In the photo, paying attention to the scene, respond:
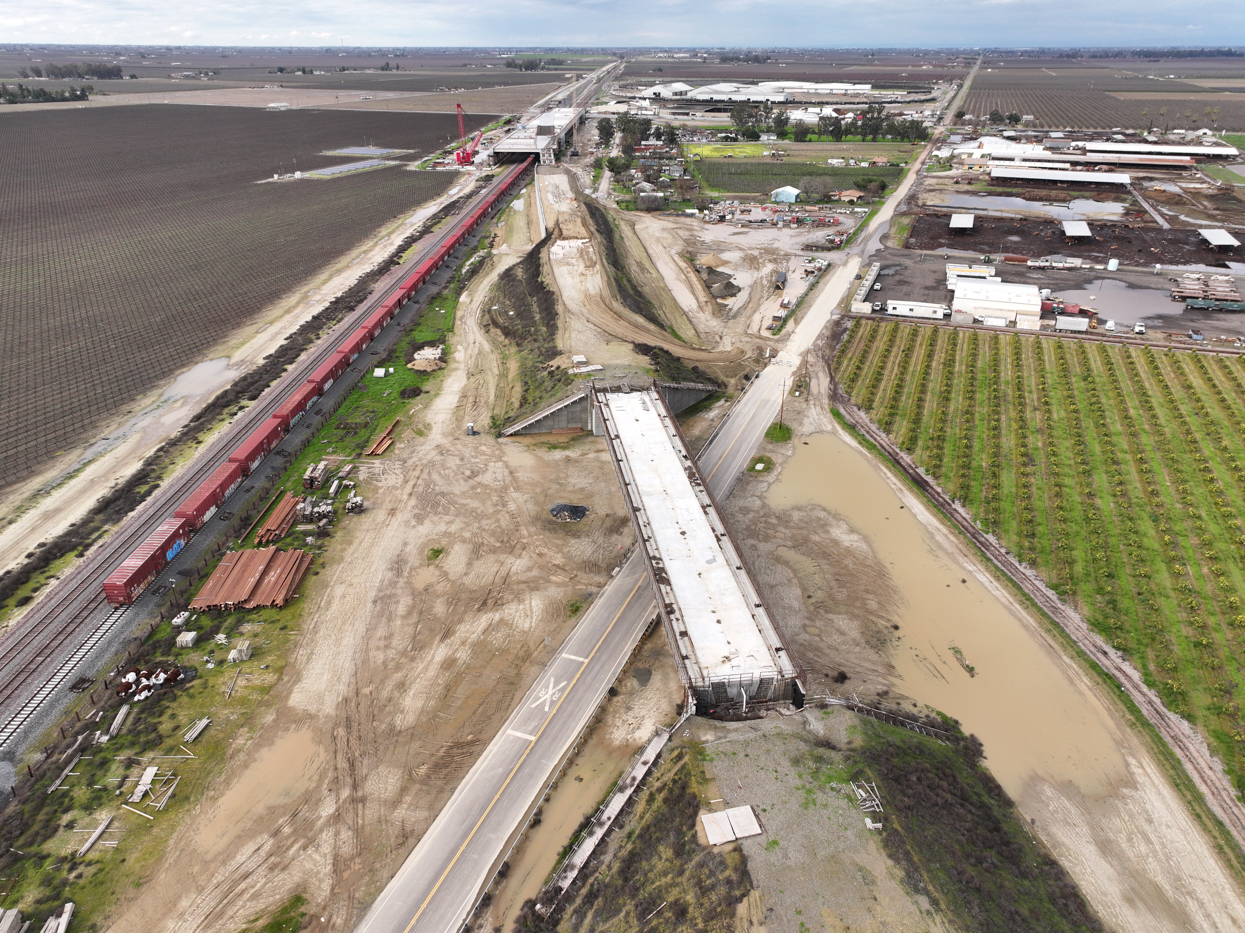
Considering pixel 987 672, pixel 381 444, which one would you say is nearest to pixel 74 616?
pixel 381 444

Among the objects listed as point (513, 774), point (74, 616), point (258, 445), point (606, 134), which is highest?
point (606, 134)

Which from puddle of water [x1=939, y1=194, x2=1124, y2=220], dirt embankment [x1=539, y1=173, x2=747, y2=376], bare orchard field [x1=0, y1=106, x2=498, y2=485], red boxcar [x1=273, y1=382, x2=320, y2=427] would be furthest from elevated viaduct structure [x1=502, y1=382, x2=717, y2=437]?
puddle of water [x1=939, y1=194, x2=1124, y2=220]

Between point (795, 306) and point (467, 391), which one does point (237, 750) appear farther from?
point (795, 306)

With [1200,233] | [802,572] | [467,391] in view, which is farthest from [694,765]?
[1200,233]

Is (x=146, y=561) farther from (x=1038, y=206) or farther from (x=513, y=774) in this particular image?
(x=1038, y=206)

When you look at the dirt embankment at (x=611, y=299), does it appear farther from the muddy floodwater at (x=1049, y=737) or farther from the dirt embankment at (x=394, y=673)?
the muddy floodwater at (x=1049, y=737)

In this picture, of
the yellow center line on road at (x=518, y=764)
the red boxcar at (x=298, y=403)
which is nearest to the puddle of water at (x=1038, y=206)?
the red boxcar at (x=298, y=403)
